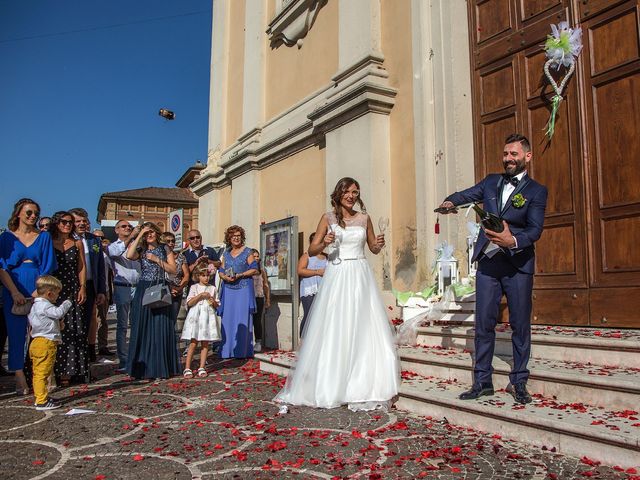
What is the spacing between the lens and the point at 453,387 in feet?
15.8

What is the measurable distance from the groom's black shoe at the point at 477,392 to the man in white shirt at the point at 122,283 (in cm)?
558

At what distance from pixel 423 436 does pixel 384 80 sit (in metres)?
5.98

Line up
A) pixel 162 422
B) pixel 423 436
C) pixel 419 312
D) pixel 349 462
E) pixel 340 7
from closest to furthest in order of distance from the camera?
pixel 349 462 < pixel 423 436 < pixel 162 422 < pixel 419 312 < pixel 340 7

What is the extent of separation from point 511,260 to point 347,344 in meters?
1.72

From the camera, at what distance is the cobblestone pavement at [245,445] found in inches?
129

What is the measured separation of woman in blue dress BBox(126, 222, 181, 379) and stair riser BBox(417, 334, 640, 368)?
363 centimetres

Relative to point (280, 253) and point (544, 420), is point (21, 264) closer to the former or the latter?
point (280, 253)

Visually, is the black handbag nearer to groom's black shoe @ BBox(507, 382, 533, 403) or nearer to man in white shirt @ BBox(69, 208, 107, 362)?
man in white shirt @ BBox(69, 208, 107, 362)

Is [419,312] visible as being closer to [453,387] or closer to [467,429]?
[453,387]

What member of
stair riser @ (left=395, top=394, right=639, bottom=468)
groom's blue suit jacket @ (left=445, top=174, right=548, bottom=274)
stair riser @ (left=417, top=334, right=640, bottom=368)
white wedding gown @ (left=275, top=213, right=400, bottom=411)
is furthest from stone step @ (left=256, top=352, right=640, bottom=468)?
groom's blue suit jacket @ (left=445, top=174, right=548, bottom=274)

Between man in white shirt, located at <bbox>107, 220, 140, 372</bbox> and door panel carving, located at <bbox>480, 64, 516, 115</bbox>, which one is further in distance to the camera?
man in white shirt, located at <bbox>107, 220, 140, 372</bbox>

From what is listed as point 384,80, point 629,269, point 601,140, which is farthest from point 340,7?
point 629,269

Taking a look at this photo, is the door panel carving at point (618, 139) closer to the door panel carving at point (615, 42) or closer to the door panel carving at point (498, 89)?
the door panel carving at point (615, 42)

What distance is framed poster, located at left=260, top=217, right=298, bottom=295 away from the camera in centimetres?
919
